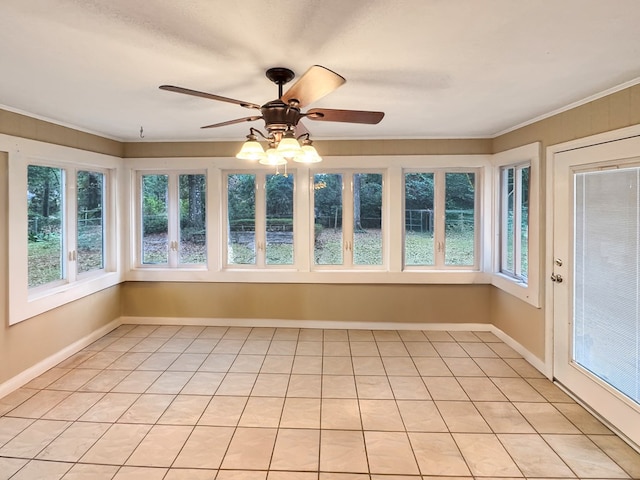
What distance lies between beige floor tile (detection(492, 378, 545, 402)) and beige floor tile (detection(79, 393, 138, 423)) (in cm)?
289

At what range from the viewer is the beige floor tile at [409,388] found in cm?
287

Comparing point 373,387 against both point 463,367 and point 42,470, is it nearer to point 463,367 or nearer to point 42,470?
point 463,367

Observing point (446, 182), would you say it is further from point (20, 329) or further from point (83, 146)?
point (20, 329)

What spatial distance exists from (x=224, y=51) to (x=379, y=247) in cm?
305

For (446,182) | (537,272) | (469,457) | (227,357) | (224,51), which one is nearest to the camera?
(224,51)

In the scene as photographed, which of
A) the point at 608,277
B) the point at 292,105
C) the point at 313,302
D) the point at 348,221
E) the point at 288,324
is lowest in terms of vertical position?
the point at 288,324

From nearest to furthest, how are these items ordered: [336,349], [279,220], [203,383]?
[203,383] < [336,349] < [279,220]

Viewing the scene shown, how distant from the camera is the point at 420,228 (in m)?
4.45

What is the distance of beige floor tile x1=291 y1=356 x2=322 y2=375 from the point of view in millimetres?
3302

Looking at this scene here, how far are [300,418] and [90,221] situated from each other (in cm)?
319

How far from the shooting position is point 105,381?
312cm

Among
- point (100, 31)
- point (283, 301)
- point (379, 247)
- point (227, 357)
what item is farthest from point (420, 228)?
point (100, 31)

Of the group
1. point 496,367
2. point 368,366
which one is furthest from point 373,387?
point 496,367

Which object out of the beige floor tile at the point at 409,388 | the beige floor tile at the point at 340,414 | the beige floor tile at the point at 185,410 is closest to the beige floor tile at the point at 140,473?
the beige floor tile at the point at 185,410
